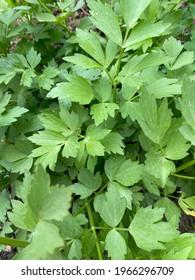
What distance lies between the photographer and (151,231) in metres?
1.23

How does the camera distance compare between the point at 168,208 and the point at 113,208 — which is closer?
the point at 113,208

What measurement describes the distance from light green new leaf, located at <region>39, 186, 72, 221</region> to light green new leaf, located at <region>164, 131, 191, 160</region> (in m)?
0.63

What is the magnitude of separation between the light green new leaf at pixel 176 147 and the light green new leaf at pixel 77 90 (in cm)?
33

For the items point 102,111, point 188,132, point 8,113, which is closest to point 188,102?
point 188,132

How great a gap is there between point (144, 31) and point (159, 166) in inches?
18.6

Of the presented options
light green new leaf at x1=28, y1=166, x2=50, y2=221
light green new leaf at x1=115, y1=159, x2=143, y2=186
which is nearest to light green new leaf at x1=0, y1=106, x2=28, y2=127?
light green new leaf at x1=115, y1=159, x2=143, y2=186

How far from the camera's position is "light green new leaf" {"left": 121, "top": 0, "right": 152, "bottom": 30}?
1286 millimetres

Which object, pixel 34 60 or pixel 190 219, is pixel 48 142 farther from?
pixel 190 219

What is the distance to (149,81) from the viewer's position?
1.48 metres

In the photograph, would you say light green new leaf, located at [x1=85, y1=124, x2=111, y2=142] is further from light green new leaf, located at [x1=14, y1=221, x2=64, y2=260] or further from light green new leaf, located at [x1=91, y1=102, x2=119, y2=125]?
light green new leaf, located at [x1=14, y1=221, x2=64, y2=260]

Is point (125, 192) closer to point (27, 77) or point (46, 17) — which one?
point (27, 77)

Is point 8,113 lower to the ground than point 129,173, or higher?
higher

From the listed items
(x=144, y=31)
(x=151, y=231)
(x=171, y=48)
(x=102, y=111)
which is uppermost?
(x=144, y=31)
